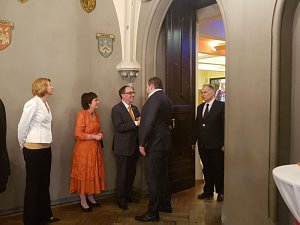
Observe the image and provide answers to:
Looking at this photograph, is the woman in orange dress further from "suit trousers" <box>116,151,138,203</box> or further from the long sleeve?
the long sleeve

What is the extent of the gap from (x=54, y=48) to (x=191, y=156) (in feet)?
8.33

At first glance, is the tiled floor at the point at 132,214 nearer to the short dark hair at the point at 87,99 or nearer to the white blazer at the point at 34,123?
the white blazer at the point at 34,123

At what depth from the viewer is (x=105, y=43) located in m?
4.44

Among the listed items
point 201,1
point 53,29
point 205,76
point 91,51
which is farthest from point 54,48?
point 205,76

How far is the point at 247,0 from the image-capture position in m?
2.93

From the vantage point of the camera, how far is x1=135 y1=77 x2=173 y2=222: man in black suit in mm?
3457

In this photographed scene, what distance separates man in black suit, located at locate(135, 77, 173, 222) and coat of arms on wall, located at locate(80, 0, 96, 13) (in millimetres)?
1473

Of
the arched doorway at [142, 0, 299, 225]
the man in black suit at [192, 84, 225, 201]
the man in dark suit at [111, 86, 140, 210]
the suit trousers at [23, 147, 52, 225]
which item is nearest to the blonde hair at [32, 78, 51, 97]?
the suit trousers at [23, 147, 52, 225]

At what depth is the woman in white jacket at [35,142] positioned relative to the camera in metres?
3.18

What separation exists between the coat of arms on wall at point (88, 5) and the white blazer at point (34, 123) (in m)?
1.60

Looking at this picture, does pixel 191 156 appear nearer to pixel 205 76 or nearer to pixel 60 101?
pixel 60 101

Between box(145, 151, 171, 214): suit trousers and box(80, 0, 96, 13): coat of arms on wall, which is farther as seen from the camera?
box(80, 0, 96, 13): coat of arms on wall

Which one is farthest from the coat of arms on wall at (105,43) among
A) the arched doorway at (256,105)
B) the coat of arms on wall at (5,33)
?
the arched doorway at (256,105)

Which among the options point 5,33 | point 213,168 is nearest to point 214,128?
point 213,168
